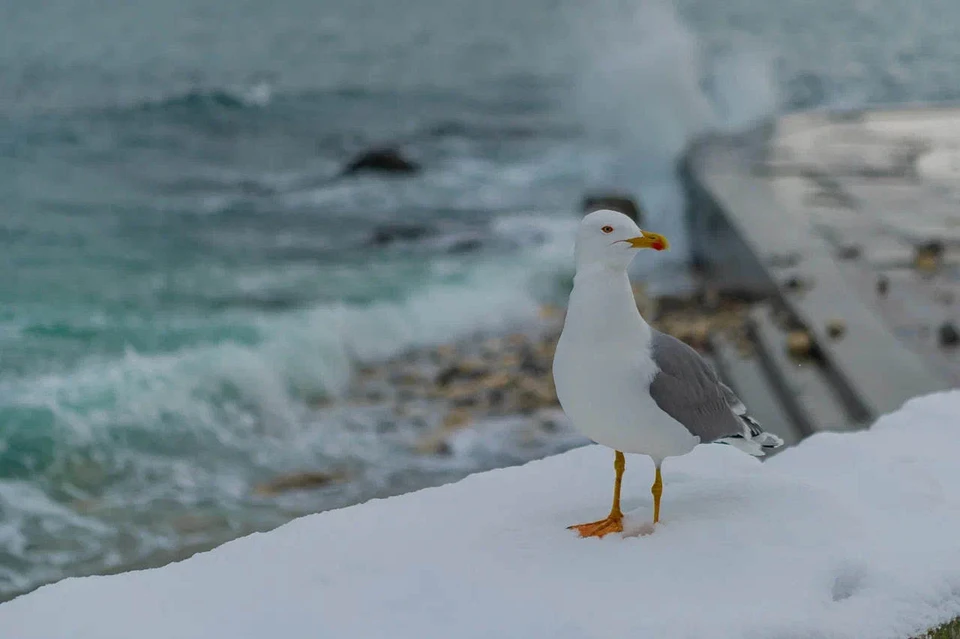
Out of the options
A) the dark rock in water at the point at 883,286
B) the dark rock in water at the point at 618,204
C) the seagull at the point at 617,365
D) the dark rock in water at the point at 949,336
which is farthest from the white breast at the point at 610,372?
the dark rock in water at the point at 618,204

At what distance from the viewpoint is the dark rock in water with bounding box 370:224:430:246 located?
13.6 meters

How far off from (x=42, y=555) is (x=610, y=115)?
1453cm

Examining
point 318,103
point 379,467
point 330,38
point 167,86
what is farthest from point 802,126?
point 330,38

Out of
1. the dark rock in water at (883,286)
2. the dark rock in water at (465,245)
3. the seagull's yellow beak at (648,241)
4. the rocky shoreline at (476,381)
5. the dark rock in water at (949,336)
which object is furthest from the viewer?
the dark rock in water at (465,245)

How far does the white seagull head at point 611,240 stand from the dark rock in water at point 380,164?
14.9 meters

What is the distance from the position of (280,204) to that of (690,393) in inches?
521

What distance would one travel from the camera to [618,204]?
13195 millimetres

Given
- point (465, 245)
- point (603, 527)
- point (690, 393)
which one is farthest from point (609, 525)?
point (465, 245)

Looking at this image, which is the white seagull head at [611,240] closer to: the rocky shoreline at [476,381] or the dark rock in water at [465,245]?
the rocky shoreline at [476,381]

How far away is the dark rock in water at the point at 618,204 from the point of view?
43.1 feet

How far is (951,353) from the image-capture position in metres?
6.83

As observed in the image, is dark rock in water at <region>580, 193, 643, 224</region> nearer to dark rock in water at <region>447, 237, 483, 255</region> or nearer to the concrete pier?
the concrete pier

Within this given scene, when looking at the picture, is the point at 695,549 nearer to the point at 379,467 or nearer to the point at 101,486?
the point at 379,467

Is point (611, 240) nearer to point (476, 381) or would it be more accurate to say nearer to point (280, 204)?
point (476, 381)
